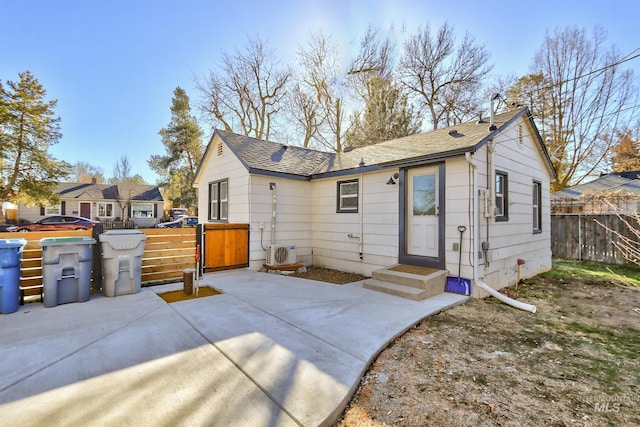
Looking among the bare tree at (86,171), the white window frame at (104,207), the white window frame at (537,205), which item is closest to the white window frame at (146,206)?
the white window frame at (104,207)

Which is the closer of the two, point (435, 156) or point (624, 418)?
point (624, 418)

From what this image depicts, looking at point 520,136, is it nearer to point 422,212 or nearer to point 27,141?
point 422,212

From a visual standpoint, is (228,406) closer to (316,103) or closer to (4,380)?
(4,380)

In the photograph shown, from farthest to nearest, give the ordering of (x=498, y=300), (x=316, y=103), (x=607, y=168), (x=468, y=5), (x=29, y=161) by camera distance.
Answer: (x=316, y=103)
(x=607, y=168)
(x=29, y=161)
(x=468, y=5)
(x=498, y=300)

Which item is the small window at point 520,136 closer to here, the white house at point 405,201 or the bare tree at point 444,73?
the white house at point 405,201

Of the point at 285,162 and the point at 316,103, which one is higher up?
the point at 316,103

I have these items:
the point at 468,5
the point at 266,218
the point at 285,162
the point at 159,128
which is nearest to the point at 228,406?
the point at 266,218

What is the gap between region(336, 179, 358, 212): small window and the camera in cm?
757

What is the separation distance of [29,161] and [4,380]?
1900cm

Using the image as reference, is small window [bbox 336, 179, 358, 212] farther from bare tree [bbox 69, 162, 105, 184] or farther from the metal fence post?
bare tree [bbox 69, 162, 105, 184]

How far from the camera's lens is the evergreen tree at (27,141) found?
1439 cm

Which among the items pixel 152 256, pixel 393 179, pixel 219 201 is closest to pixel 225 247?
pixel 152 256

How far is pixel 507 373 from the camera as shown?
2.69 m

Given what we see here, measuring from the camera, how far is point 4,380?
2.30 m
